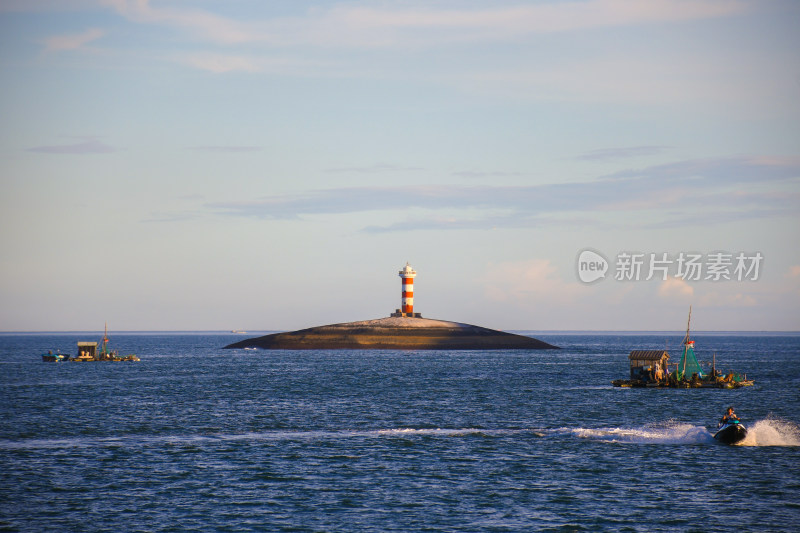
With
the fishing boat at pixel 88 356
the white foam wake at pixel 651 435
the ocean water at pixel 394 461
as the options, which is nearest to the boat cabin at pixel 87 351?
the fishing boat at pixel 88 356

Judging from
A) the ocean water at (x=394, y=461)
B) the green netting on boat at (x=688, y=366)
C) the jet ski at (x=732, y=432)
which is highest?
the green netting on boat at (x=688, y=366)

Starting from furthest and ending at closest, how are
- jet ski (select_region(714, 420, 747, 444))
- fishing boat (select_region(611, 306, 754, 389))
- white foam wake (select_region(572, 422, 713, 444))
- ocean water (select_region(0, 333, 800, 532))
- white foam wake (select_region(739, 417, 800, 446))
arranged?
fishing boat (select_region(611, 306, 754, 389)), white foam wake (select_region(572, 422, 713, 444)), white foam wake (select_region(739, 417, 800, 446)), jet ski (select_region(714, 420, 747, 444)), ocean water (select_region(0, 333, 800, 532))

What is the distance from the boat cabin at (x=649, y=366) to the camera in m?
94.9

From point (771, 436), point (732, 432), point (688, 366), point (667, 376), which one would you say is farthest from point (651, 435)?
point (688, 366)

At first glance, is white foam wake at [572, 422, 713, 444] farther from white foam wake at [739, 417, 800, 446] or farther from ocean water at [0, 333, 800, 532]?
white foam wake at [739, 417, 800, 446]

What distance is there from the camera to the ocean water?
116ft

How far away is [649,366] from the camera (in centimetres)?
9612

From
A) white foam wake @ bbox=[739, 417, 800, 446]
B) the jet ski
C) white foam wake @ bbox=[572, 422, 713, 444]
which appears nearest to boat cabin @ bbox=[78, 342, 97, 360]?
white foam wake @ bbox=[572, 422, 713, 444]

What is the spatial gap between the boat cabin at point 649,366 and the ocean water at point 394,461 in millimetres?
4948

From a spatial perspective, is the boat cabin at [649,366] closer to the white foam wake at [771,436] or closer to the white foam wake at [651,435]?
the white foam wake at [771,436]

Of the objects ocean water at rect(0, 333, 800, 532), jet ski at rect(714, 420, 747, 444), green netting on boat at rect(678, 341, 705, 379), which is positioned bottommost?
ocean water at rect(0, 333, 800, 532)

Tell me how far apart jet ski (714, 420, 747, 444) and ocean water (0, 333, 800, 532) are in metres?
0.62

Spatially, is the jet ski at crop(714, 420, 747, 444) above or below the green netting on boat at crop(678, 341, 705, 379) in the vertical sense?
below

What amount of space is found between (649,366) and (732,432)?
43774 millimetres
